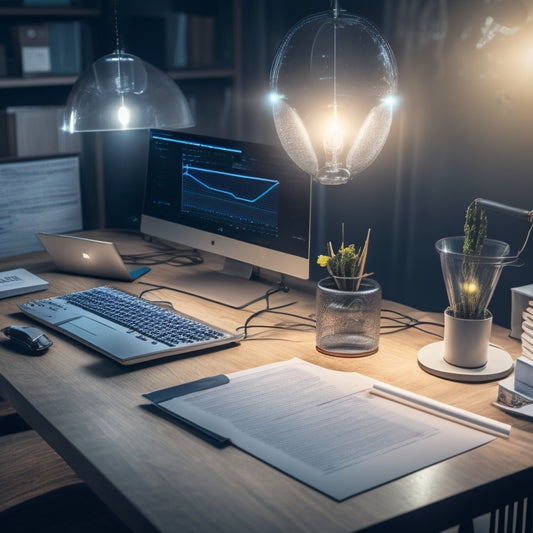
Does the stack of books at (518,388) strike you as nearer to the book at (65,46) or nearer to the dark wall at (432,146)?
the dark wall at (432,146)

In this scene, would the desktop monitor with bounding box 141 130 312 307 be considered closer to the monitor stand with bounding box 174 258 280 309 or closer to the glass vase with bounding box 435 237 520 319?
the monitor stand with bounding box 174 258 280 309

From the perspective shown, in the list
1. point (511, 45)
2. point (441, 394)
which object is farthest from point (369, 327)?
point (511, 45)

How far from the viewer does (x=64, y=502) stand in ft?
5.36

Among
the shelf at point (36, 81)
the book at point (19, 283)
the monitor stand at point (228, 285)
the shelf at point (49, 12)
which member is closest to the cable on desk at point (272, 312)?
the monitor stand at point (228, 285)

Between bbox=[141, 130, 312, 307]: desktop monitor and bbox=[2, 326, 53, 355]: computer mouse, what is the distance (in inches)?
20.3

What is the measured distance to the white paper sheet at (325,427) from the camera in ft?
3.98

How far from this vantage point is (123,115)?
2.13 m

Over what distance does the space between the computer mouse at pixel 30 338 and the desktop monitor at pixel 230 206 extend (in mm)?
516

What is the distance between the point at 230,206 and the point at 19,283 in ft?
2.09

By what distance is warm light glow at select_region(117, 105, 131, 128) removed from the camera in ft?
6.97

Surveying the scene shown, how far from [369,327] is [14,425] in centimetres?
94

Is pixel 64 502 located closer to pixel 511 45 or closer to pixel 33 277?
pixel 33 277

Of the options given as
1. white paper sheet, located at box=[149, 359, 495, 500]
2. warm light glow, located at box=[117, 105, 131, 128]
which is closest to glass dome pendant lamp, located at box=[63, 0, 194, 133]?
warm light glow, located at box=[117, 105, 131, 128]

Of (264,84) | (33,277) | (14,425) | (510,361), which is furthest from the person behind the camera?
(264,84)
